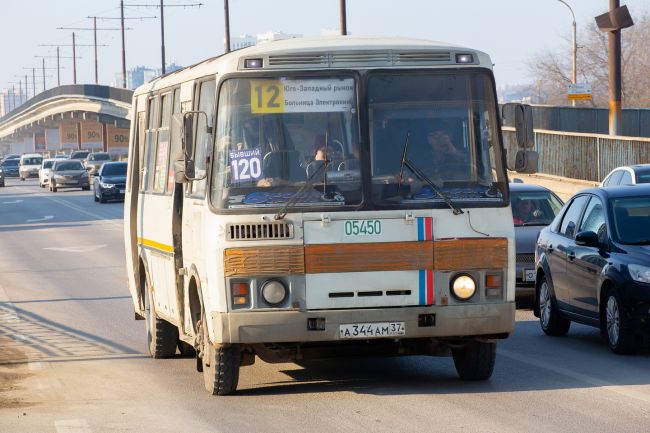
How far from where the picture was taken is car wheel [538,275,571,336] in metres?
14.2

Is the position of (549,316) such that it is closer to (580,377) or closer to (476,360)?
(580,377)

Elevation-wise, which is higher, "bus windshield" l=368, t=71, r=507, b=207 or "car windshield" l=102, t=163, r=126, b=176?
"bus windshield" l=368, t=71, r=507, b=207

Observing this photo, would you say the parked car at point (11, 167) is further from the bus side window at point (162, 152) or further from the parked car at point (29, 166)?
the bus side window at point (162, 152)

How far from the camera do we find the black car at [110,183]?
2152 inches

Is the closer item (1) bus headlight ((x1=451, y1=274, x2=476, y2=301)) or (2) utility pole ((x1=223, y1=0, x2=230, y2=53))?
(1) bus headlight ((x1=451, y1=274, x2=476, y2=301))

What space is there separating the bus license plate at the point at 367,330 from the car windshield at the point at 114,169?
46201 millimetres

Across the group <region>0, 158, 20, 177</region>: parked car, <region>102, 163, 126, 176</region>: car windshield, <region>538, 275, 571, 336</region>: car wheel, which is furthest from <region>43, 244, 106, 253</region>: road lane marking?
<region>0, 158, 20, 177</region>: parked car

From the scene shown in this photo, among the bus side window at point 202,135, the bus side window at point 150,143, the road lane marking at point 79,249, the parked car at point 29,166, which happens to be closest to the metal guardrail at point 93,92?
the parked car at point 29,166

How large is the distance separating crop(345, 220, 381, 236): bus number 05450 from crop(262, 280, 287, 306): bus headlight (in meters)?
0.59

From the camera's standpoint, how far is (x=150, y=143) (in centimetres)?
1315

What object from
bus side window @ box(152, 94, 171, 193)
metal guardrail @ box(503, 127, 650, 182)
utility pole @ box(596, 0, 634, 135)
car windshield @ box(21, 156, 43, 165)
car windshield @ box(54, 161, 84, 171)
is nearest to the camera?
bus side window @ box(152, 94, 171, 193)

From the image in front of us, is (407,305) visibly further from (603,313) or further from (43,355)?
(43,355)

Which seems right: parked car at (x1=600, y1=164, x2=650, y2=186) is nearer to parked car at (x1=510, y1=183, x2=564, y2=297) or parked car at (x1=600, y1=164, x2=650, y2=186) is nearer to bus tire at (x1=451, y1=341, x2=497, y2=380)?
parked car at (x1=510, y1=183, x2=564, y2=297)

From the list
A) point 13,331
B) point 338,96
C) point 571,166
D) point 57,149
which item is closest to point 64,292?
point 13,331
